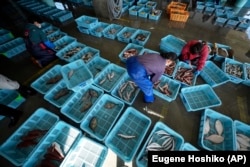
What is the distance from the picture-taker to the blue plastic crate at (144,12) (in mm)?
6415

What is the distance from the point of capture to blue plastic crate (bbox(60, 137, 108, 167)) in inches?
99.1

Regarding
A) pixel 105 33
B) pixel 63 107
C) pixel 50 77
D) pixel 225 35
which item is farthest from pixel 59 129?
pixel 225 35

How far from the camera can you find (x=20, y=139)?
2760mm

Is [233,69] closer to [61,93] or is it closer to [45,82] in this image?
[61,93]

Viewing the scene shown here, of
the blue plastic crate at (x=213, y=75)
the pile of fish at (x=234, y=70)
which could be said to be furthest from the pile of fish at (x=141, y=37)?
the pile of fish at (x=234, y=70)

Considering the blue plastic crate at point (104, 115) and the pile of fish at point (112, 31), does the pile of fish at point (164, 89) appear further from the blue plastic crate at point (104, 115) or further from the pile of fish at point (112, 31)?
the pile of fish at point (112, 31)

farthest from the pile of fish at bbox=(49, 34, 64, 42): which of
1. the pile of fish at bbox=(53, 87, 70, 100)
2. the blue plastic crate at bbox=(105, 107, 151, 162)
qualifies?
the blue plastic crate at bbox=(105, 107, 151, 162)

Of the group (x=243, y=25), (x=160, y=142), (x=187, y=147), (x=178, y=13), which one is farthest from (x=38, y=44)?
(x=243, y=25)

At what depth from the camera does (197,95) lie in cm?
358

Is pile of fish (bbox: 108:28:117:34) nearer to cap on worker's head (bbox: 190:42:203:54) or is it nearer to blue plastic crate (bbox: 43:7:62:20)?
blue plastic crate (bbox: 43:7:62:20)

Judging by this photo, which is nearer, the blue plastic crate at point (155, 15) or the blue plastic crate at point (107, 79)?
the blue plastic crate at point (107, 79)

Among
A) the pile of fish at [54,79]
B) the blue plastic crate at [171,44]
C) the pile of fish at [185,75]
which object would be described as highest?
the blue plastic crate at [171,44]

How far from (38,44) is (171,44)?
14.2ft

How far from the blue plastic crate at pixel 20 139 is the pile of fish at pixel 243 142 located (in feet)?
12.8
